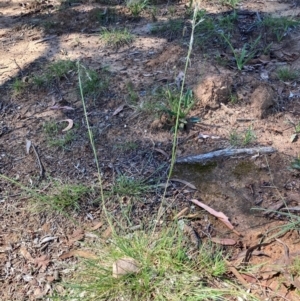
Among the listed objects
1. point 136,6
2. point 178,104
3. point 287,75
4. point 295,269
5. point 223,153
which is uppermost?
point 136,6

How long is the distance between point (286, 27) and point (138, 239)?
278 centimetres

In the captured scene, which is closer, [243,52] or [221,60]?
[243,52]

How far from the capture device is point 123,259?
7.65 feet

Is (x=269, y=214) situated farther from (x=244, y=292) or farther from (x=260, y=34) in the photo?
(x=260, y=34)

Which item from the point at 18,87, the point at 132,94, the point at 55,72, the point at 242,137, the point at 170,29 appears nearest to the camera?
the point at 242,137

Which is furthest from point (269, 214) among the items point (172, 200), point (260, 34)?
point (260, 34)

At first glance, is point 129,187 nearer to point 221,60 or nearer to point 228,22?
point 221,60

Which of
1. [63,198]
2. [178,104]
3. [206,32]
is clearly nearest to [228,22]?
[206,32]

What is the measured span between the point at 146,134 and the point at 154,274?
4.02ft

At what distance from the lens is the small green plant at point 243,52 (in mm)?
3771

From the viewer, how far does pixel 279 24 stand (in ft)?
14.2

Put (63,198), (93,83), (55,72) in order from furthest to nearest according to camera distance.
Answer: (55,72) < (93,83) < (63,198)

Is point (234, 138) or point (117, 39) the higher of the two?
point (117, 39)

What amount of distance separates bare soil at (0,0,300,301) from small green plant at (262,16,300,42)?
0.06 m
